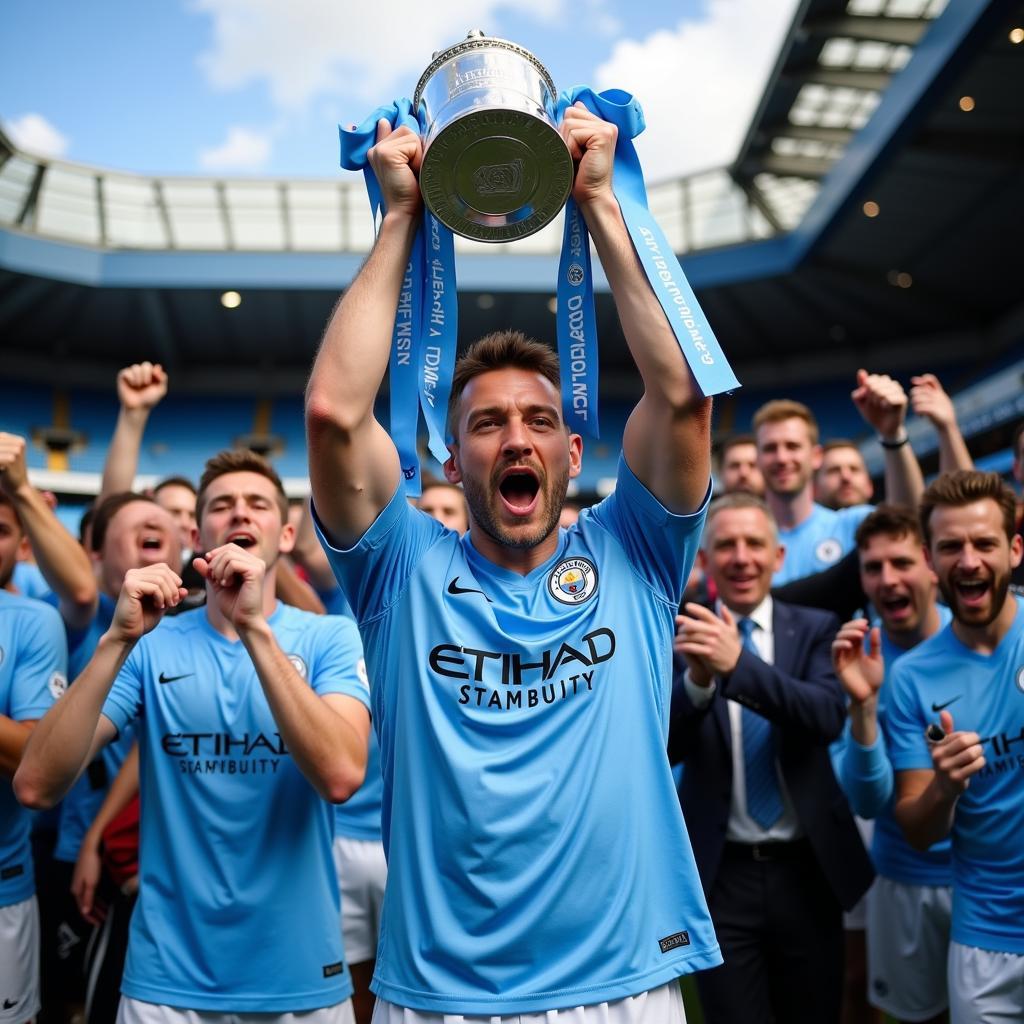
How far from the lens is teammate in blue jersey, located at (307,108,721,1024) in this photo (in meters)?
1.79

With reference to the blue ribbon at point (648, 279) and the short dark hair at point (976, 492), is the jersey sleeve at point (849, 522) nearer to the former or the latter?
the short dark hair at point (976, 492)

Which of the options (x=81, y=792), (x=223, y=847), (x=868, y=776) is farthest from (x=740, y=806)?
(x=81, y=792)

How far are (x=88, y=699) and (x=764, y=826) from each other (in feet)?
7.23

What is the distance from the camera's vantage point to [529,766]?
6.07 feet

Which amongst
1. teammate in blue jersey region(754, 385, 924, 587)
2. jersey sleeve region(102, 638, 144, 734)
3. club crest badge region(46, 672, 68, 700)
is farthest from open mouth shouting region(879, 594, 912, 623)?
club crest badge region(46, 672, 68, 700)

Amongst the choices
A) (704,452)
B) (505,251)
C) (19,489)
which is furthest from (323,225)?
(704,452)

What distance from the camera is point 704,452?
1943mm

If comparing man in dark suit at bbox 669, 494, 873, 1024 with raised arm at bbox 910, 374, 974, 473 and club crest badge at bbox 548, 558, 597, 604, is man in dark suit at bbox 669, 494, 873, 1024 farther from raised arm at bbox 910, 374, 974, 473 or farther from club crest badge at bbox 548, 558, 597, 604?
raised arm at bbox 910, 374, 974, 473

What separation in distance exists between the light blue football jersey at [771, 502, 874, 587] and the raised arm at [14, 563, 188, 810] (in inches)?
134

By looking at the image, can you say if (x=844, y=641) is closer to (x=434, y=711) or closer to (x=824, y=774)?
(x=824, y=774)

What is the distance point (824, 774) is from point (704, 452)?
1.85m

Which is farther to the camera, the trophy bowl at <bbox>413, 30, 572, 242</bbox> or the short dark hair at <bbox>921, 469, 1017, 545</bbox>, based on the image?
the short dark hair at <bbox>921, 469, 1017, 545</bbox>

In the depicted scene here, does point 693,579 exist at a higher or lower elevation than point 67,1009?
higher

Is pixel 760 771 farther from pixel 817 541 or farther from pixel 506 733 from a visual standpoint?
pixel 817 541
